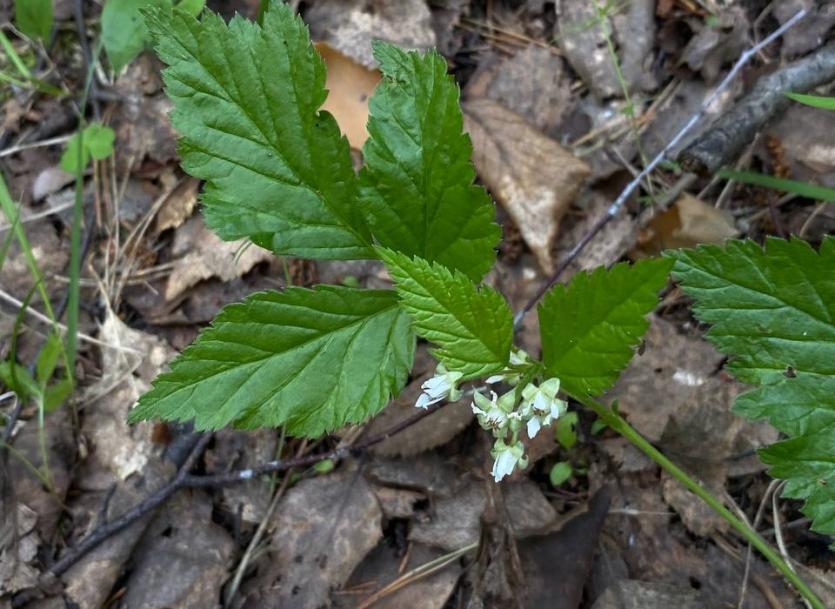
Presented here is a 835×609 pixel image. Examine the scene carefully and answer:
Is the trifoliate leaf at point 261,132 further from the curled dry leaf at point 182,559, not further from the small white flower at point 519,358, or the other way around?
the curled dry leaf at point 182,559

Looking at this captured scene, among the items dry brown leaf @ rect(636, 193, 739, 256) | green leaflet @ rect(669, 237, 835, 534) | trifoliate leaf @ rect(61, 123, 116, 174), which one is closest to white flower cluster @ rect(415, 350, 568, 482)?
green leaflet @ rect(669, 237, 835, 534)

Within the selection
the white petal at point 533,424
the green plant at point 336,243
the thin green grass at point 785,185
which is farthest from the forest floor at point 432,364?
the white petal at point 533,424

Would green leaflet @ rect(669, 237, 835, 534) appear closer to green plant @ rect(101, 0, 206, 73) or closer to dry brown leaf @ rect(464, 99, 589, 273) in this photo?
dry brown leaf @ rect(464, 99, 589, 273)

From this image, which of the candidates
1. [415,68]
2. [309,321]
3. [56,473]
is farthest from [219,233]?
[56,473]

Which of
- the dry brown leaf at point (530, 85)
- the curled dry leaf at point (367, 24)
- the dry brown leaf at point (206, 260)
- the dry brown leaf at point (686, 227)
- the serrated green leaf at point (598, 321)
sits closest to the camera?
the serrated green leaf at point (598, 321)

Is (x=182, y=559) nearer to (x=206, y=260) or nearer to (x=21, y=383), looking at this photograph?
(x=21, y=383)

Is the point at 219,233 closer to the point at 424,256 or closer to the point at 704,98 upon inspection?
the point at 424,256

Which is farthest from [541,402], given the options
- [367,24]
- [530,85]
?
[367,24]
